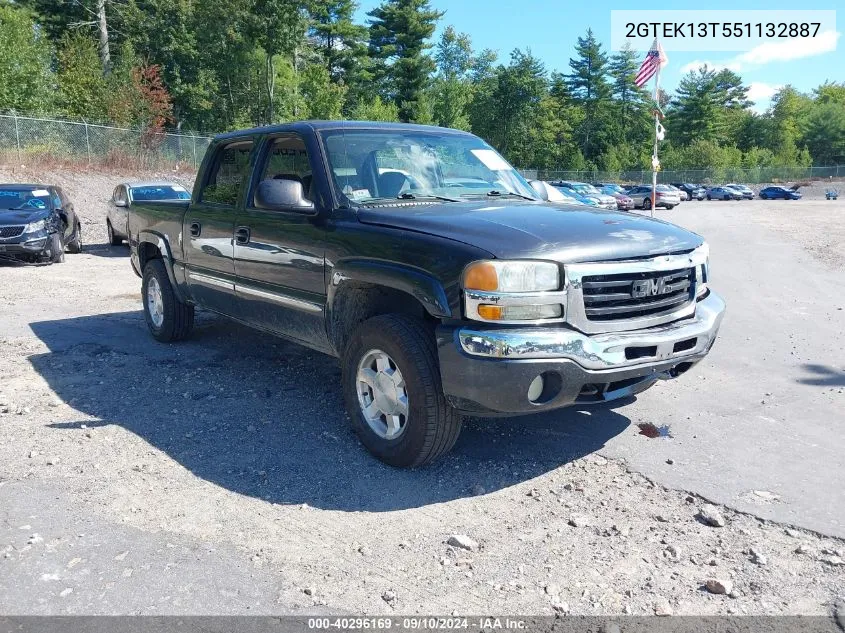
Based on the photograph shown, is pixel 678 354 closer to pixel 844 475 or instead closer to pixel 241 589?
pixel 844 475

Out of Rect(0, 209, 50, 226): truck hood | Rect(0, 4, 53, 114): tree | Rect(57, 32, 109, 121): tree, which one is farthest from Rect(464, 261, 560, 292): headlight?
Rect(57, 32, 109, 121): tree

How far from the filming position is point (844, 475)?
3998 mm

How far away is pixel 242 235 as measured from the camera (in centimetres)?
525

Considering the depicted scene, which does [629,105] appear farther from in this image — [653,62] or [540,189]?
[540,189]

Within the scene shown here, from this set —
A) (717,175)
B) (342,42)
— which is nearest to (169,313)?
(342,42)

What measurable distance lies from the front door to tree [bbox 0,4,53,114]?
99.2ft

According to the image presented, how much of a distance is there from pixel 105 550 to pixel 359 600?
125cm

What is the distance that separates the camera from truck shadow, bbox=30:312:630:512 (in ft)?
13.0

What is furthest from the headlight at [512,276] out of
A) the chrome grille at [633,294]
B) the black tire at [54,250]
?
the black tire at [54,250]

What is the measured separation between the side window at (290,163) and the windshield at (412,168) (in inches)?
8.2

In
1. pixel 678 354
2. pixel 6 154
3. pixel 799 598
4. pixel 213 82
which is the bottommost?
pixel 799 598

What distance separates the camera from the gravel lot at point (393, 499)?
294 centimetres

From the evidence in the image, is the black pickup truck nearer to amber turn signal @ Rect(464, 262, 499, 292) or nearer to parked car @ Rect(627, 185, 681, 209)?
amber turn signal @ Rect(464, 262, 499, 292)

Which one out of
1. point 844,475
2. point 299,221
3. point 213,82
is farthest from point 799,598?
point 213,82
